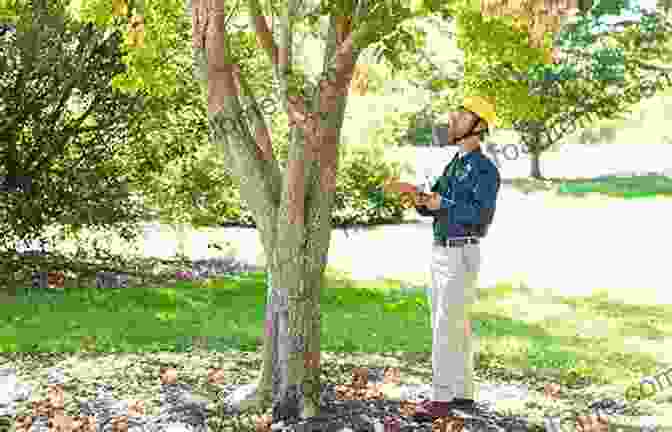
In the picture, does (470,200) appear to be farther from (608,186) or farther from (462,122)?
(608,186)

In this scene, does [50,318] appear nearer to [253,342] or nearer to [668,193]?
[253,342]

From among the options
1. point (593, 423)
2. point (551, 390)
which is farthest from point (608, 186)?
point (593, 423)

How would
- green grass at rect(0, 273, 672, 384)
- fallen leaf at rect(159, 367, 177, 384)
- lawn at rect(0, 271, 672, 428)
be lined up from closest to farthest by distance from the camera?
fallen leaf at rect(159, 367, 177, 384) → lawn at rect(0, 271, 672, 428) → green grass at rect(0, 273, 672, 384)

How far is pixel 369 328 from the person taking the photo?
9.97m

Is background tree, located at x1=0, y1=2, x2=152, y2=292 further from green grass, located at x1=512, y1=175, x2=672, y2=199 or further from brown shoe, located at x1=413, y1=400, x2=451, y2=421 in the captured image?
green grass, located at x1=512, y1=175, x2=672, y2=199

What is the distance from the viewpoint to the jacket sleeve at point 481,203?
5.48 metres

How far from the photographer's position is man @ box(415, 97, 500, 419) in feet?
18.1

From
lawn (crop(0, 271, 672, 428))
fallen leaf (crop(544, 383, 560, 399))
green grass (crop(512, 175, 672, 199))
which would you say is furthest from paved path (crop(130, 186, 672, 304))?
fallen leaf (crop(544, 383, 560, 399))

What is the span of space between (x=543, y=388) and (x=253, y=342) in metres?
3.08

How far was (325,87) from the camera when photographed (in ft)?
18.7

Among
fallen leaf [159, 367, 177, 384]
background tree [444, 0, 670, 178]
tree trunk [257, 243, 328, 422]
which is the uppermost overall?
background tree [444, 0, 670, 178]

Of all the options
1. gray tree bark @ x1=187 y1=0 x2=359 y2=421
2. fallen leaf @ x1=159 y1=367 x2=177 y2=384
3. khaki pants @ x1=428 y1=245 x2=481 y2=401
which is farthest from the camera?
fallen leaf @ x1=159 y1=367 x2=177 y2=384

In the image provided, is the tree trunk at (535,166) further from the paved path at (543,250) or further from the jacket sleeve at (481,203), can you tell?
the jacket sleeve at (481,203)

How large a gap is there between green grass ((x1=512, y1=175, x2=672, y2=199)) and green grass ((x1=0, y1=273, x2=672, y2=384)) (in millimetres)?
17570
